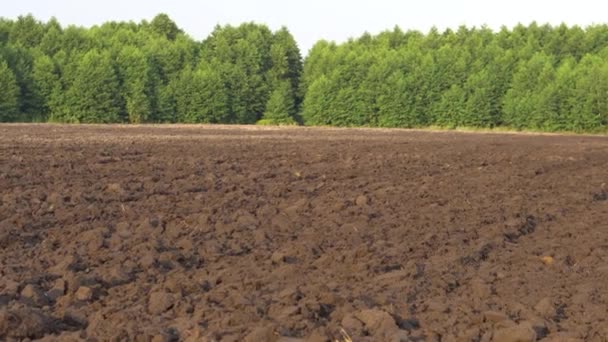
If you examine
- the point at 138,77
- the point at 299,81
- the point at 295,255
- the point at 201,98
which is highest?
the point at 138,77

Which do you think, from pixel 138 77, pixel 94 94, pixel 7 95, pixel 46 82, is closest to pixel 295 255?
pixel 7 95

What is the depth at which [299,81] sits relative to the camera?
6234 centimetres

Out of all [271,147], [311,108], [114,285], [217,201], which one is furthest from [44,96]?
[114,285]

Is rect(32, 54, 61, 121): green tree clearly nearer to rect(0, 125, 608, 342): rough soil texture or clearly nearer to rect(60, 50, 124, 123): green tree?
rect(60, 50, 124, 123): green tree

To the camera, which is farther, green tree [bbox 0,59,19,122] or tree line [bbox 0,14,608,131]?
tree line [bbox 0,14,608,131]

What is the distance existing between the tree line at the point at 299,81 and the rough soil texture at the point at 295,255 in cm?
3775

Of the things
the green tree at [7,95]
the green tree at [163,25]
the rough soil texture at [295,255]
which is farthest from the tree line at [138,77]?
the rough soil texture at [295,255]

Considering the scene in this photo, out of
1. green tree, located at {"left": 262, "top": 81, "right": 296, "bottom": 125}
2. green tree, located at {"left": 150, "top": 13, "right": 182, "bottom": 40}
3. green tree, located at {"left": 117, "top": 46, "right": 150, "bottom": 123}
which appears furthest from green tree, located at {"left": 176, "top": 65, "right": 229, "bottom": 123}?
green tree, located at {"left": 150, "top": 13, "right": 182, "bottom": 40}

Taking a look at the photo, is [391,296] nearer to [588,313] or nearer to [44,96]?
[588,313]

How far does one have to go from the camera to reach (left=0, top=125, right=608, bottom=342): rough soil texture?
15.8 feet

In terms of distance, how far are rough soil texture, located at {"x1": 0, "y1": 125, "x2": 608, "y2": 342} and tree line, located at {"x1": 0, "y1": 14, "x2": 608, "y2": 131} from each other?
37750mm

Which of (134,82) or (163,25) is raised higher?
(163,25)

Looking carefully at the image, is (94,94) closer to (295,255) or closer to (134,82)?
(134,82)

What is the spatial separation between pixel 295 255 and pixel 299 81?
56.0 m
